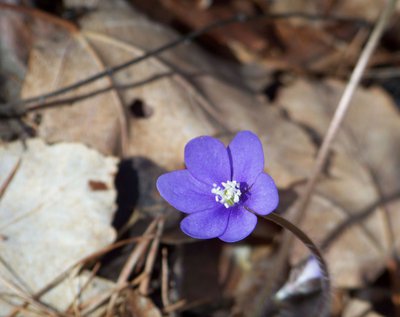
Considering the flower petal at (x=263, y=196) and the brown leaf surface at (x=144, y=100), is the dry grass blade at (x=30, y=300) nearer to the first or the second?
the brown leaf surface at (x=144, y=100)

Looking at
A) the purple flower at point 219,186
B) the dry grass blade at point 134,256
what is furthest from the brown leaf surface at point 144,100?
the purple flower at point 219,186

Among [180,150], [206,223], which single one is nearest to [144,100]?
[180,150]

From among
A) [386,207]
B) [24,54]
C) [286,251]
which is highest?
[24,54]

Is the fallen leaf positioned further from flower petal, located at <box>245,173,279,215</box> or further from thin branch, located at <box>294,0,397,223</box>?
thin branch, located at <box>294,0,397,223</box>

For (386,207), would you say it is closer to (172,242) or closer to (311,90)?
(311,90)

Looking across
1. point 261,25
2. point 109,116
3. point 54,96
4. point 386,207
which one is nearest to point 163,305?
point 109,116

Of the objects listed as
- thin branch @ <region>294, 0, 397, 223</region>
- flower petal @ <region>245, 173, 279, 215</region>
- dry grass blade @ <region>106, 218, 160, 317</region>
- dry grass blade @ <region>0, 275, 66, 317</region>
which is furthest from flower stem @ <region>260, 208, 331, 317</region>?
dry grass blade @ <region>0, 275, 66, 317</region>
